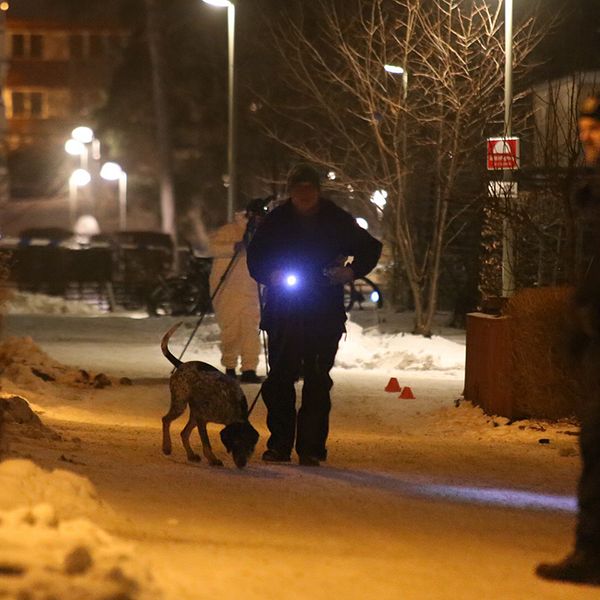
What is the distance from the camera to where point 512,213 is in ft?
46.0

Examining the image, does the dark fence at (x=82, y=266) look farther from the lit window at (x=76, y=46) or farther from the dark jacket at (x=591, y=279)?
the lit window at (x=76, y=46)

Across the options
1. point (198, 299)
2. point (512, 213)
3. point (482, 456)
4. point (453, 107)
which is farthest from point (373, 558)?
point (198, 299)

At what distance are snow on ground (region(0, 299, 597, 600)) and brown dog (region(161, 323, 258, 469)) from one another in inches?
7.4

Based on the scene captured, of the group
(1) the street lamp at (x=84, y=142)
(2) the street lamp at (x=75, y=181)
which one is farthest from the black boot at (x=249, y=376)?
(2) the street lamp at (x=75, y=181)

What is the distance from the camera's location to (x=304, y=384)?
30.8ft

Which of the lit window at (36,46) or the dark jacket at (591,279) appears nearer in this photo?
the dark jacket at (591,279)

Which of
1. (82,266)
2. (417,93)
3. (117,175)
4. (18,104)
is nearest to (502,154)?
(417,93)

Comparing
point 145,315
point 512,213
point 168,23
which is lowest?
point 145,315

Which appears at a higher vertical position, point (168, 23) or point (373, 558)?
point (168, 23)

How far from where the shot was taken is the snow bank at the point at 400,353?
752 inches

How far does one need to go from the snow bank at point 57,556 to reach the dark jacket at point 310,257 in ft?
11.5

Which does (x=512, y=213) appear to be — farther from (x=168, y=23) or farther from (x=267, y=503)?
(x=168, y=23)

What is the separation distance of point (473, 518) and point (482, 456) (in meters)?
3.21

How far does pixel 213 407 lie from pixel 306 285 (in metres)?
1.03
